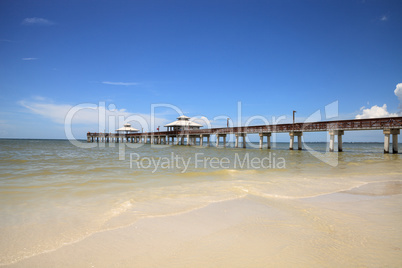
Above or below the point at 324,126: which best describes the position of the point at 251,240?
below

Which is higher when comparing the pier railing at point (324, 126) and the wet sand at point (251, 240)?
the pier railing at point (324, 126)

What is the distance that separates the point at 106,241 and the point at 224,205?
260 centimetres

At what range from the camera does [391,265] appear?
93.0 inches

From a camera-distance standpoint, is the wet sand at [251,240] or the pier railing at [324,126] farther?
the pier railing at [324,126]

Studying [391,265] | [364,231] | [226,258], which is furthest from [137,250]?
[364,231]

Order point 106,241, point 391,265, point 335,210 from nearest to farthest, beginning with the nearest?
1. point 391,265
2. point 106,241
3. point 335,210

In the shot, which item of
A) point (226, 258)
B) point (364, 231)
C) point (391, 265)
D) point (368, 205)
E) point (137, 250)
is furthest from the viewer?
point (368, 205)

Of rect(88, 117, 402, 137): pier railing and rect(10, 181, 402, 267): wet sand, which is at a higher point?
rect(88, 117, 402, 137): pier railing

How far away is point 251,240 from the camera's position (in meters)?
3.09

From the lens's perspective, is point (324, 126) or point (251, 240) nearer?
point (251, 240)

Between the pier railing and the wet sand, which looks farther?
the pier railing

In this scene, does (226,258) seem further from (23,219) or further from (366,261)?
(23,219)

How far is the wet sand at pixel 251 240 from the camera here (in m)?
2.52

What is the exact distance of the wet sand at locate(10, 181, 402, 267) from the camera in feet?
8.28
